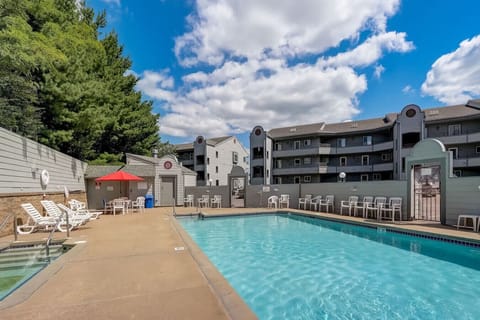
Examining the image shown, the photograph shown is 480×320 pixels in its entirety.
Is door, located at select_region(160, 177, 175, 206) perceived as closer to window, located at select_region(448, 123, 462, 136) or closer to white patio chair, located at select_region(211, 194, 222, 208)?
white patio chair, located at select_region(211, 194, 222, 208)

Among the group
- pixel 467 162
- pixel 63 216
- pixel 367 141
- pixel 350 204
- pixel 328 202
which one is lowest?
pixel 328 202

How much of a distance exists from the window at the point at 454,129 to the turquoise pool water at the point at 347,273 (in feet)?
61.5

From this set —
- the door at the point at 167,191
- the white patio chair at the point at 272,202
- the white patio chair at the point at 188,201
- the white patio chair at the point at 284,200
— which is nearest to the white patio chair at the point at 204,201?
the white patio chair at the point at 188,201

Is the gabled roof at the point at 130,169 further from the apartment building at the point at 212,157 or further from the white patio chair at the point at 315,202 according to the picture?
the apartment building at the point at 212,157

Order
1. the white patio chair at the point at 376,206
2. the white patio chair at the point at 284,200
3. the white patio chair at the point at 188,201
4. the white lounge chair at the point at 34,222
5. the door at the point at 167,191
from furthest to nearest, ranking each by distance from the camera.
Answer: the white patio chair at the point at 188,201, the door at the point at 167,191, the white patio chair at the point at 284,200, the white patio chair at the point at 376,206, the white lounge chair at the point at 34,222

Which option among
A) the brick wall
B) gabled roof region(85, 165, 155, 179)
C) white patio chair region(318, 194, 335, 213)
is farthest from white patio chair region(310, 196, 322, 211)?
the brick wall

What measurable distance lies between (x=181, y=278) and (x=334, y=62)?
13624 millimetres

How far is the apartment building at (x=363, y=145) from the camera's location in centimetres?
2153

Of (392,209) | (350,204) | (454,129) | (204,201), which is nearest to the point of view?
(392,209)

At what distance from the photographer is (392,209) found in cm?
1062

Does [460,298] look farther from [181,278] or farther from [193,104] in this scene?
[193,104]

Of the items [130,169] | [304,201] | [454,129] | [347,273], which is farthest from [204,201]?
[454,129]

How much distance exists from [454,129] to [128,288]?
27.7 metres

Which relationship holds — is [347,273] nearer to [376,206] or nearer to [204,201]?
[376,206]
